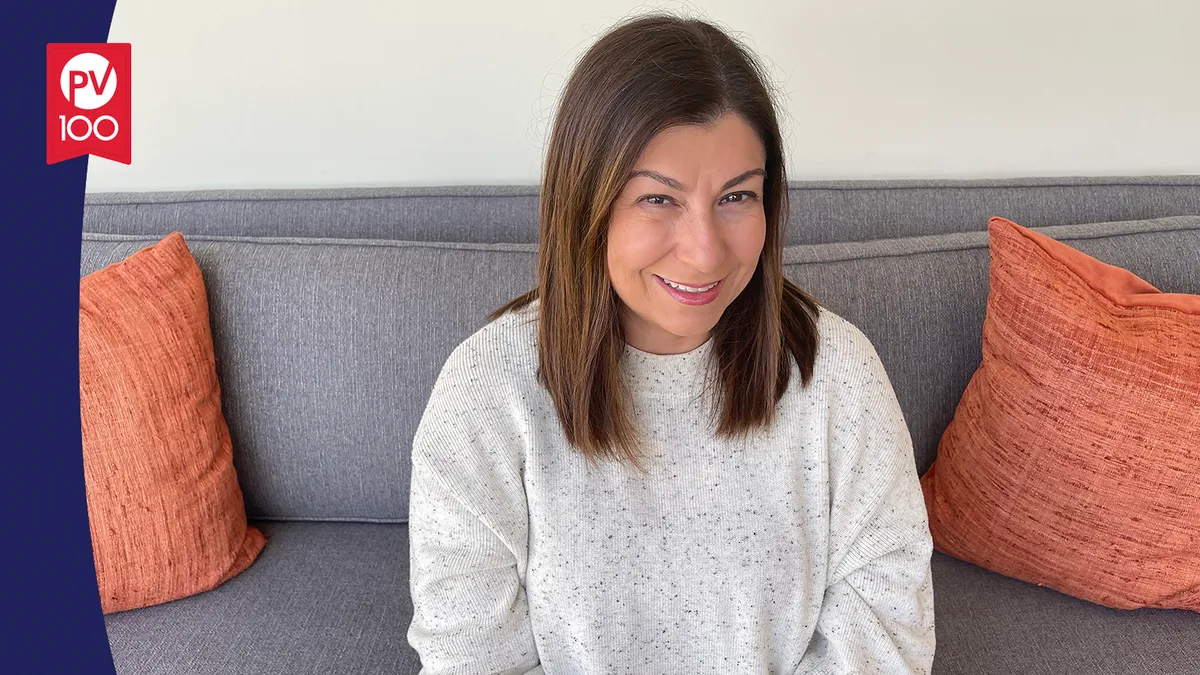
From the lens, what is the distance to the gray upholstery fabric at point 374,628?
1325mm

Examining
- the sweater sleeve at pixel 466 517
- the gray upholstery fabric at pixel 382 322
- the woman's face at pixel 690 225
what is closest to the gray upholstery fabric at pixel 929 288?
the gray upholstery fabric at pixel 382 322

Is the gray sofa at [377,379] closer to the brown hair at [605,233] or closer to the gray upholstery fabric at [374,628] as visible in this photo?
the gray upholstery fabric at [374,628]

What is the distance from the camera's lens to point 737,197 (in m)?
1.02

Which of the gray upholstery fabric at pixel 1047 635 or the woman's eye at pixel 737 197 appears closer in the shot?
the woman's eye at pixel 737 197

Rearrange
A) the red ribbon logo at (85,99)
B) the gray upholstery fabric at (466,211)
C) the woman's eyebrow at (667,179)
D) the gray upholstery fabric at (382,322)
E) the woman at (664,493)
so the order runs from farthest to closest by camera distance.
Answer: the gray upholstery fabric at (466,211)
the gray upholstery fabric at (382,322)
the woman at (664,493)
the woman's eyebrow at (667,179)
the red ribbon logo at (85,99)

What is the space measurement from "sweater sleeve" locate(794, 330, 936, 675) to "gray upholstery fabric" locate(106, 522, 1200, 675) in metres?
0.19

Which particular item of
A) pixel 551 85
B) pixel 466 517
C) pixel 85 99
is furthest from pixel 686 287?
pixel 551 85

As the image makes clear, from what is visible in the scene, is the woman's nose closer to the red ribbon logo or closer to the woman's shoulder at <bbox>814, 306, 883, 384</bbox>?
the woman's shoulder at <bbox>814, 306, 883, 384</bbox>

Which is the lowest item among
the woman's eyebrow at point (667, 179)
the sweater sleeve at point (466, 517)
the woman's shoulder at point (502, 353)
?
the sweater sleeve at point (466, 517)

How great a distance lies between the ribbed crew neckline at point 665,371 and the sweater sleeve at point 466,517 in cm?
17

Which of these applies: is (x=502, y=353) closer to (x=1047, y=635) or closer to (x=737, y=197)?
(x=737, y=197)

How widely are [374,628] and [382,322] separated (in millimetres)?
479

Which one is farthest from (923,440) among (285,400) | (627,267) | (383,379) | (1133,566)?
(285,400)

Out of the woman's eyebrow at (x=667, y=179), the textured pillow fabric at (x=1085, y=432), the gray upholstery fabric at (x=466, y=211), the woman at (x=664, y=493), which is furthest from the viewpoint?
the gray upholstery fabric at (x=466, y=211)
